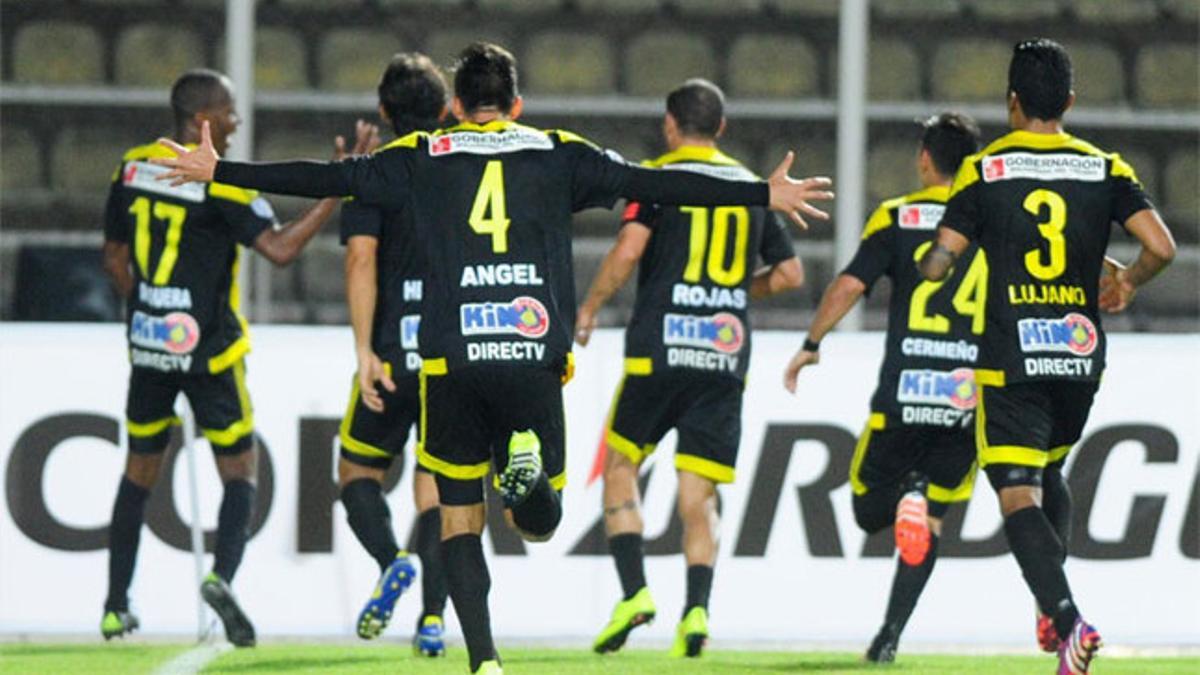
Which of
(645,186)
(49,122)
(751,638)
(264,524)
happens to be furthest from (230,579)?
(49,122)

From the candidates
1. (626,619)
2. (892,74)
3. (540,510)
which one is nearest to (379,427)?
(626,619)

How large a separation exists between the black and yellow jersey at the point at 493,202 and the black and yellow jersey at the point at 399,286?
179cm

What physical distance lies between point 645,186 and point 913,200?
87.7 inches

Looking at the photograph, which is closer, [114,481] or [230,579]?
[230,579]

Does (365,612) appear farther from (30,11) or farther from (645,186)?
(30,11)

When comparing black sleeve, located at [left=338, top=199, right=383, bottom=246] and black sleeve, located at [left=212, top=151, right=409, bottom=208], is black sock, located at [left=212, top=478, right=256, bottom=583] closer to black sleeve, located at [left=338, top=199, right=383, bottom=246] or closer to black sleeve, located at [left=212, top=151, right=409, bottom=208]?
black sleeve, located at [left=338, top=199, right=383, bottom=246]

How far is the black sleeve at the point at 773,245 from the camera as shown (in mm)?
10117

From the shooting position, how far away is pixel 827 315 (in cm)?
938

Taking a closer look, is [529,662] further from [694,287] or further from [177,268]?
[177,268]

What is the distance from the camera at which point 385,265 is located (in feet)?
31.0

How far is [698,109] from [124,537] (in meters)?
2.65

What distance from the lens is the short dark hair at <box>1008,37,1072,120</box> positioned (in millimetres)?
7973

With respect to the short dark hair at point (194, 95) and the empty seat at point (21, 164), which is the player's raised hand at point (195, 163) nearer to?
the short dark hair at point (194, 95)

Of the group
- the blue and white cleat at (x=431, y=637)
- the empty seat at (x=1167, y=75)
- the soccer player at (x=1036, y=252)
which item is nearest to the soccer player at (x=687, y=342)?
the blue and white cleat at (x=431, y=637)
